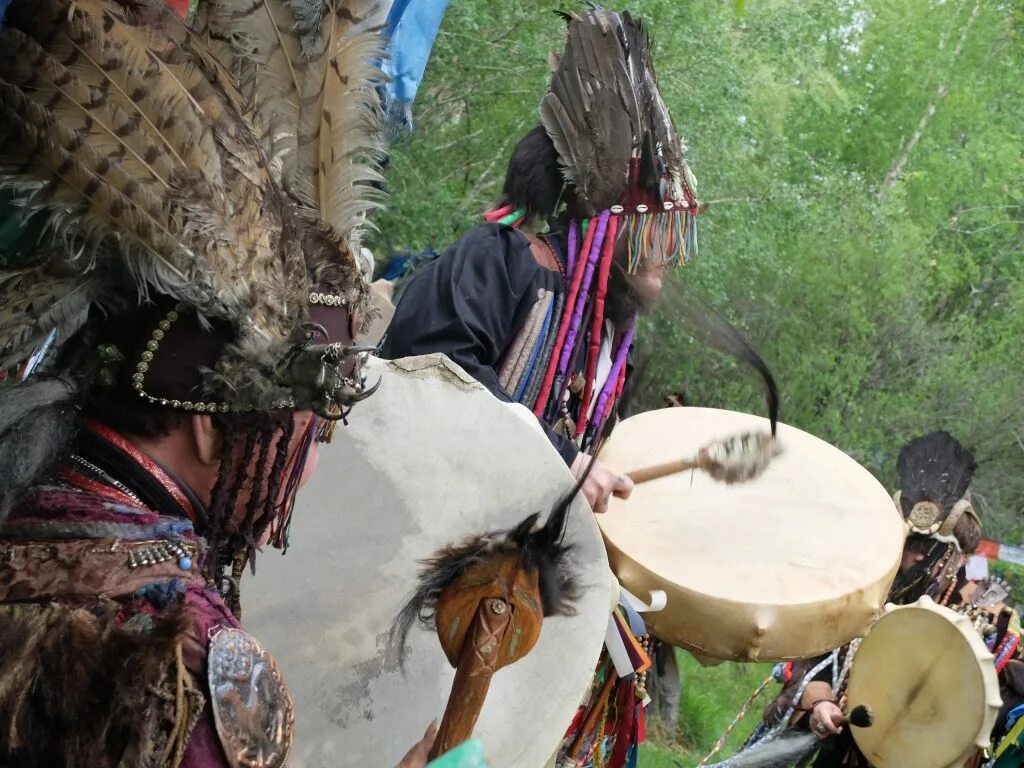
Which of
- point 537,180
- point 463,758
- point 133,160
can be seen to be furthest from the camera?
point 537,180

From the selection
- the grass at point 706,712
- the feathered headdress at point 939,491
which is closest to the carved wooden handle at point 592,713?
the feathered headdress at point 939,491

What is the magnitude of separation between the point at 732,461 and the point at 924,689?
2.40m

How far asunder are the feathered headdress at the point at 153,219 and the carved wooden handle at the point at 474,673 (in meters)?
0.52

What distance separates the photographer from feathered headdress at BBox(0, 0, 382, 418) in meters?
1.50

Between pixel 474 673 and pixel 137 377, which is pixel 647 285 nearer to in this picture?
pixel 474 673

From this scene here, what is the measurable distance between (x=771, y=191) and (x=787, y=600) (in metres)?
9.31

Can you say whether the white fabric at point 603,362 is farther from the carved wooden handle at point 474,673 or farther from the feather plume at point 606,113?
the carved wooden handle at point 474,673

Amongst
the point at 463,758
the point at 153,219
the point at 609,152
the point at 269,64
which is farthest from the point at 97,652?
the point at 609,152

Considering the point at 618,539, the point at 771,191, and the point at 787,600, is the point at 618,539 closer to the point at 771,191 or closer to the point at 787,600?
the point at 787,600

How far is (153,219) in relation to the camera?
5.05ft

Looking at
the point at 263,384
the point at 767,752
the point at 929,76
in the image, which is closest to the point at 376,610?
the point at 263,384

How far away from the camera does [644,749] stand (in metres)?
7.72

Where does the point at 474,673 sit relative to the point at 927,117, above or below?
below

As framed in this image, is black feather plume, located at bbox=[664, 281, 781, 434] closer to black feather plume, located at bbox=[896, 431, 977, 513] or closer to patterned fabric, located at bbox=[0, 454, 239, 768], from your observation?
patterned fabric, located at bbox=[0, 454, 239, 768]
